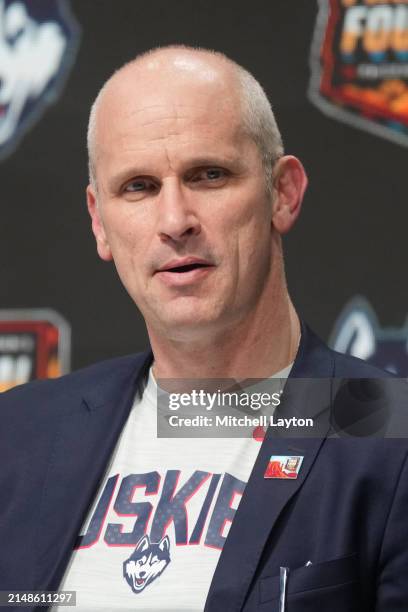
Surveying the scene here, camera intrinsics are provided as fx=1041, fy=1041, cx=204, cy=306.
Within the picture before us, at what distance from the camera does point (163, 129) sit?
1.42 m

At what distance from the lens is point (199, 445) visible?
4.83 feet

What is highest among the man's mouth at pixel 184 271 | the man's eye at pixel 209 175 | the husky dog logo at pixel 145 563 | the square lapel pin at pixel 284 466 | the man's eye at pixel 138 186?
the man's eye at pixel 209 175

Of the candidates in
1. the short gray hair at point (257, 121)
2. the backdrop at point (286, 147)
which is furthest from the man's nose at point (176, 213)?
the backdrop at point (286, 147)

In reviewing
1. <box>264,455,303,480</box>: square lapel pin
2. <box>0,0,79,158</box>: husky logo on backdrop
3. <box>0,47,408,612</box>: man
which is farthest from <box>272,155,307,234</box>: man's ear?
<box>0,0,79,158</box>: husky logo on backdrop

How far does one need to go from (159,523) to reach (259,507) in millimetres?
151

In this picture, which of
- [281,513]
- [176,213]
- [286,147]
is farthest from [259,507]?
[286,147]

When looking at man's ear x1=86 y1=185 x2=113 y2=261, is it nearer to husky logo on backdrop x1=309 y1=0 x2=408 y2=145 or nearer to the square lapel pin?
the square lapel pin

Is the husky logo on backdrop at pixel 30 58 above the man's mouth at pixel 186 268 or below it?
above

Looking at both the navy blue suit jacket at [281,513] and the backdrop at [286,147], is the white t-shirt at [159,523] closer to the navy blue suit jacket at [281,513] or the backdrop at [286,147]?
the navy blue suit jacket at [281,513]

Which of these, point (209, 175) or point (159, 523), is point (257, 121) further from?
point (159, 523)

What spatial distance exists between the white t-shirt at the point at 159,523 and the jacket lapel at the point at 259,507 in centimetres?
3

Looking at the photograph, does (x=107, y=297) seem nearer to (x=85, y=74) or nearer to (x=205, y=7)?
(x=85, y=74)

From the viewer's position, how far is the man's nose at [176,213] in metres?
1.38

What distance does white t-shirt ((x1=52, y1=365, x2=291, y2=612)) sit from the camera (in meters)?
1.34
